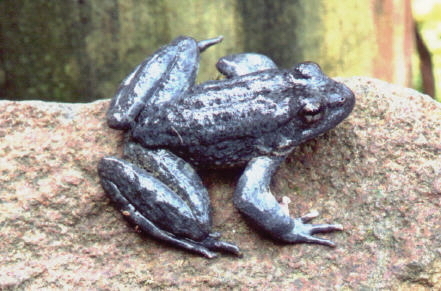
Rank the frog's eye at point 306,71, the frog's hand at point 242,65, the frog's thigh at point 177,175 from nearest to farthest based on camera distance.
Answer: the frog's thigh at point 177,175 < the frog's eye at point 306,71 < the frog's hand at point 242,65

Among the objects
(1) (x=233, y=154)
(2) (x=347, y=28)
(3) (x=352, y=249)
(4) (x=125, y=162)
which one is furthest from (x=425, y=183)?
(2) (x=347, y=28)

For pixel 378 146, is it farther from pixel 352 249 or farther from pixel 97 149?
pixel 97 149

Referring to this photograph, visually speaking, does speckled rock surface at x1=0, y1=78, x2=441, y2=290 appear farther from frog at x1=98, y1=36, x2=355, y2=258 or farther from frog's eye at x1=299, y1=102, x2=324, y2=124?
frog's eye at x1=299, y1=102, x2=324, y2=124

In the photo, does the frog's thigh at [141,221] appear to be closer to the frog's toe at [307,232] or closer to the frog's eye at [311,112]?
the frog's toe at [307,232]

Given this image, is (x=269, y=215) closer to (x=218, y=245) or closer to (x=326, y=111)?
(x=218, y=245)

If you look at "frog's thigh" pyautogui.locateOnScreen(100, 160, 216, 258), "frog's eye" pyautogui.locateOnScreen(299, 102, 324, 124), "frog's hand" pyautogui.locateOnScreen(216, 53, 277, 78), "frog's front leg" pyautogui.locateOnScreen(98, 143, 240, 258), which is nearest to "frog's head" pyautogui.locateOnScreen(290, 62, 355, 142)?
"frog's eye" pyautogui.locateOnScreen(299, 102, 324, 124)

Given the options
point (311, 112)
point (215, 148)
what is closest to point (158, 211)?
point (215, 148)

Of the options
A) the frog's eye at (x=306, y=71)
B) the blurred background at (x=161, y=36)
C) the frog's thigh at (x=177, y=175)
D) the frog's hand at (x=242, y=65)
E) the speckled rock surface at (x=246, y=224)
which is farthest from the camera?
the blurred background at (x=161, y=36)


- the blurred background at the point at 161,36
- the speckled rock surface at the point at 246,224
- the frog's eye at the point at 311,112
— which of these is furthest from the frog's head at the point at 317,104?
the blurred background at the point at 161,36
